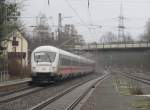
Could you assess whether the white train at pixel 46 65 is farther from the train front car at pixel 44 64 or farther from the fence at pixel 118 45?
the fence at pixel 118 45

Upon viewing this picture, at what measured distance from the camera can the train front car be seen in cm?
3712

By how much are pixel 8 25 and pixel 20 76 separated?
45.8 feet

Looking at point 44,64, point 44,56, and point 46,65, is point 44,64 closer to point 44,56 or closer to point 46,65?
point 46,65

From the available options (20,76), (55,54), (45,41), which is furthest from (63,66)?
(45,41)

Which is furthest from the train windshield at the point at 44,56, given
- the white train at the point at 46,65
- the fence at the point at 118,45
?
the fence at the point at 118,45

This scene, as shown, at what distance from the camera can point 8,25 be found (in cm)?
3928

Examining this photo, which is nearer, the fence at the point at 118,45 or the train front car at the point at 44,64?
the train front car at the point at 44,64

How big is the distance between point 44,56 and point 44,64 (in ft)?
3.46

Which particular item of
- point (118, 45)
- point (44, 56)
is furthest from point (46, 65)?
point (118, 45)

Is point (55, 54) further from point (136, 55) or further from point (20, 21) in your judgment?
point (136, 55)

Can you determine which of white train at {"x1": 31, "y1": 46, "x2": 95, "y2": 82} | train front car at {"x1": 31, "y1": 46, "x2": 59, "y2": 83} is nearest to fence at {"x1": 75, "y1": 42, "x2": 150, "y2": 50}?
white train at {"x1": 31, "y1": 46, "x2": 95, "y2": 82}

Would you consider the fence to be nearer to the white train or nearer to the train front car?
the white train

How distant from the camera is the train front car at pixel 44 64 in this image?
37125 mm

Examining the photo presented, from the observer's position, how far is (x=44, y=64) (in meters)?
37.4
